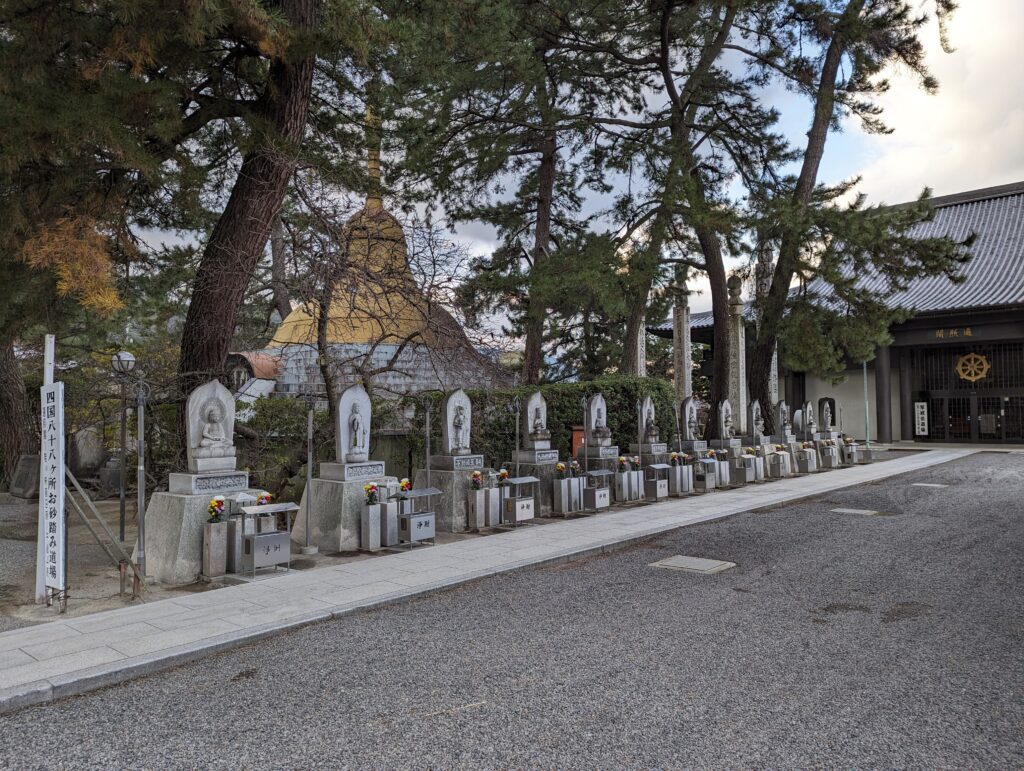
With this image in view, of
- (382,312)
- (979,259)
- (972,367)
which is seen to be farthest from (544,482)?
(979,259)

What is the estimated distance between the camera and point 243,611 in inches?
253

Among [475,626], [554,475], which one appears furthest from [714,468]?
[475,626]

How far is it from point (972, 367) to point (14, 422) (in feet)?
111

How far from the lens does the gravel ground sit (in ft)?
12.6

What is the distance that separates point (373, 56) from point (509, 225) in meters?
13.1

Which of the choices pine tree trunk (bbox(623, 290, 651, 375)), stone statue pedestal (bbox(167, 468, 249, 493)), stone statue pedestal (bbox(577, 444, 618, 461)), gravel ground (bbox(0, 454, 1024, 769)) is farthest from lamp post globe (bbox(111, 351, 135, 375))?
pine tree trunk (bbox(623, 290, 651, 375))

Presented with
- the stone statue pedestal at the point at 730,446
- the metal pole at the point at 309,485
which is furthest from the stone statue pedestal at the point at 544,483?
the stone statue pedestal at the point at 730,446

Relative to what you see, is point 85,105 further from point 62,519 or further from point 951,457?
point 951,457

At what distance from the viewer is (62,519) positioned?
6.38 meters

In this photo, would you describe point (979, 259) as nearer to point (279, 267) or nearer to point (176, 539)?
point (279, 267)

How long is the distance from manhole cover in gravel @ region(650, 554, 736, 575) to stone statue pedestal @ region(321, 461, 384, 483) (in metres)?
3.86

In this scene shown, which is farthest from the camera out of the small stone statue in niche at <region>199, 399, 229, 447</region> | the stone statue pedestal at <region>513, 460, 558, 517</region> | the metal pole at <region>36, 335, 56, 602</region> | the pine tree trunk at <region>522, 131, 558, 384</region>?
the pine tree trunk at <region>522, 131, 558, 384</region>

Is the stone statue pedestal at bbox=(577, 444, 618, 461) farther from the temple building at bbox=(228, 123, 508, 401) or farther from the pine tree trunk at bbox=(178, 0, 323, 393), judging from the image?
the pine tree trunk at bbox=(178, 0, 323, 393)

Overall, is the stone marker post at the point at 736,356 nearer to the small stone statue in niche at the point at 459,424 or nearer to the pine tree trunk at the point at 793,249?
the pine tree trunk at the point at 793,249
